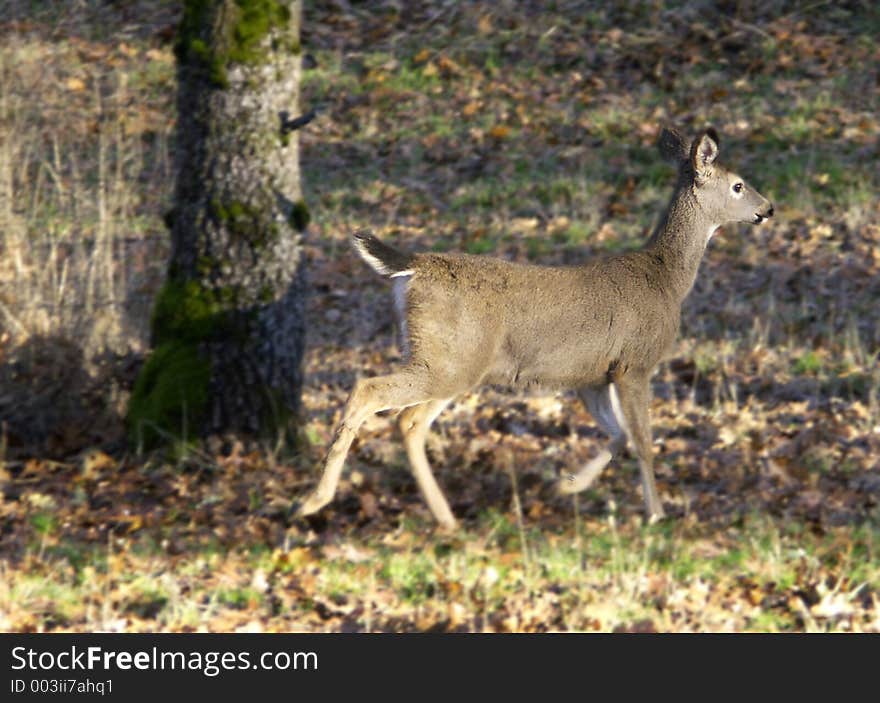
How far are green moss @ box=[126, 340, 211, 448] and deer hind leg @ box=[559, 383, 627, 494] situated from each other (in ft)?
7.09

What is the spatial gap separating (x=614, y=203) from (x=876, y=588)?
24.2 ft

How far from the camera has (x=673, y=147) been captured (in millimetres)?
7949

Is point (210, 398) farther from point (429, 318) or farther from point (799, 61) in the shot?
point (799, 61)

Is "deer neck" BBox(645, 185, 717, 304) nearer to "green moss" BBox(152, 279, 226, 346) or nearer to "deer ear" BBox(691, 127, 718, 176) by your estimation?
"deer ear" BBox(691, 127, 718, 176)

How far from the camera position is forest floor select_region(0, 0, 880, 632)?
246 inches

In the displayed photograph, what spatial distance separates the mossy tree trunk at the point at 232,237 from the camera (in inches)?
306

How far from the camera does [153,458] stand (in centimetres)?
809

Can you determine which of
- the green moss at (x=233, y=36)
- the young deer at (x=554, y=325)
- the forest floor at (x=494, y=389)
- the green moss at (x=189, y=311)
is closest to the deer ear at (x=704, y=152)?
the young deer at (x=554, y=325)

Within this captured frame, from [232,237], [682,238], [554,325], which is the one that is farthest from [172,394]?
[682,238]

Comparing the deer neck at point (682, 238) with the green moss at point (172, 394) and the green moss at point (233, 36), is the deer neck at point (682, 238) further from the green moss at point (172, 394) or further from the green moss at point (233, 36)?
the green moss at point (172, 394)

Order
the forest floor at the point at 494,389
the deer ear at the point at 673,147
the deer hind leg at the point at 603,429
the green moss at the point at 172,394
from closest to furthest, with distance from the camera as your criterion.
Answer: the forest floor at the point at 494,389 → the deer hind leg at the point at 603,429 → the deer ear at the point at 673,147 → the green moss at the point at 172,394

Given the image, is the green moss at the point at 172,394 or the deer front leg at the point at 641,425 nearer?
the deer front leg at the point at 641,425

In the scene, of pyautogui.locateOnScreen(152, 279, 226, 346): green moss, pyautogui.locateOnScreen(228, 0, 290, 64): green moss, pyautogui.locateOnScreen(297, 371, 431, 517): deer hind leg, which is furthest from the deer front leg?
pyautogui.locateOnScreen(228, 0, 290, 64): green moss

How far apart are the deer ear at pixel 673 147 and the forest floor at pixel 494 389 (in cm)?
168
